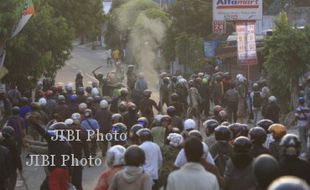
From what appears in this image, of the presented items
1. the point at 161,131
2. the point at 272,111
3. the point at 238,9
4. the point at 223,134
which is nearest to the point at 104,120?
the point at 272,111

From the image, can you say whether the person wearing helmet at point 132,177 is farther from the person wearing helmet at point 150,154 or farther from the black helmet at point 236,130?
the black helmet at point 236,130

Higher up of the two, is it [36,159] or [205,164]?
[205,164]

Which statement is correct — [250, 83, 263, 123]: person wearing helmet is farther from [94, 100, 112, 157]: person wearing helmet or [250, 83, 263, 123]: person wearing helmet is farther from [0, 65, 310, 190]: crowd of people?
[94, 100, 112, 157]: person wearing helmet

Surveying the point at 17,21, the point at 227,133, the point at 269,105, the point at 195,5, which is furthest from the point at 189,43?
the point at 227,133

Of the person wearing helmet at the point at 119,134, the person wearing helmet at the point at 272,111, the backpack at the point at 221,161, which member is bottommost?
the person wearing helmet at the point at 272,111

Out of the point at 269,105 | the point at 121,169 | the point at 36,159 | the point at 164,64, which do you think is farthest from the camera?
the point at 164,64

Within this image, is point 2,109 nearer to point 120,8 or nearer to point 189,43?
point 189,43

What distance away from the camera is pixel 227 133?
10711 millimetres

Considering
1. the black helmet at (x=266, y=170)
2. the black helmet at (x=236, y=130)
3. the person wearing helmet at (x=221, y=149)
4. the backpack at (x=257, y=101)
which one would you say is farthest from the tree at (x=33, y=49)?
the black helmet at (x=266, y=170)

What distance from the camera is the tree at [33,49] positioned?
90.3 feet

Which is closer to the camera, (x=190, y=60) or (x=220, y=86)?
(x=220, y=86)

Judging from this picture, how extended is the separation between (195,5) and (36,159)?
36.8 metres

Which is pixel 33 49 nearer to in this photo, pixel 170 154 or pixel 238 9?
pixel 238 9

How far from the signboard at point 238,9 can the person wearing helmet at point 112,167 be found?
101ft
